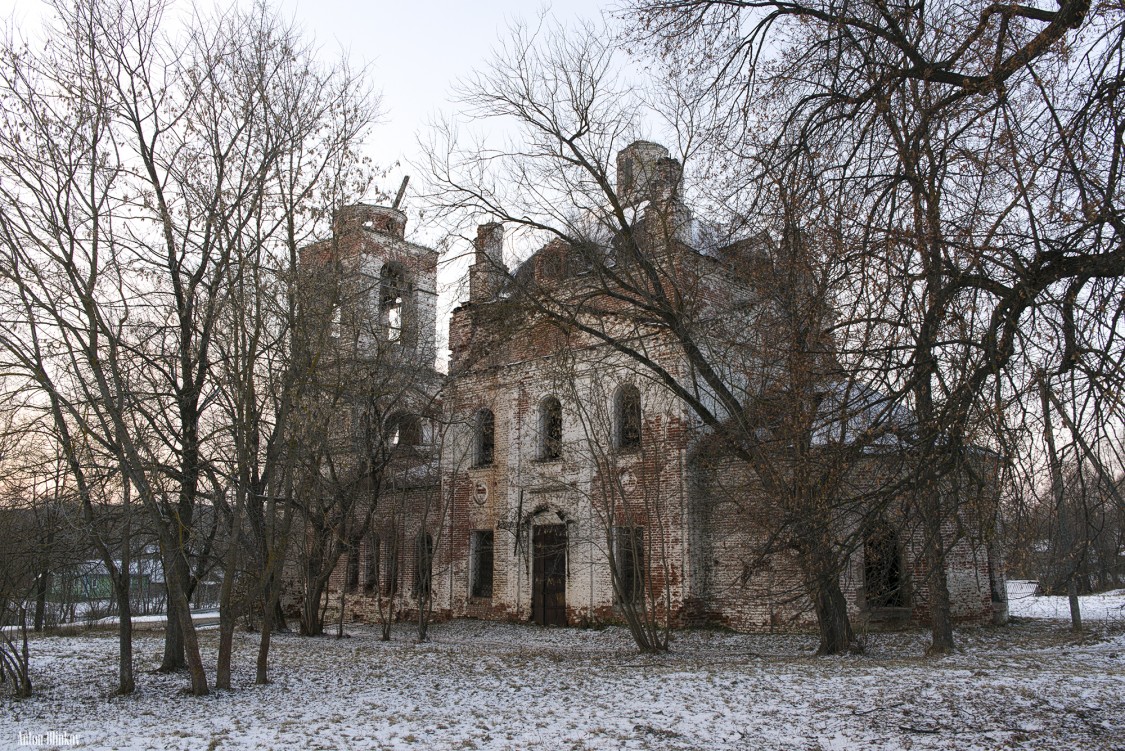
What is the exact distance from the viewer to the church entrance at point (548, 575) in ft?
60.7

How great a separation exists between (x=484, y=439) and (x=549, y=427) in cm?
221

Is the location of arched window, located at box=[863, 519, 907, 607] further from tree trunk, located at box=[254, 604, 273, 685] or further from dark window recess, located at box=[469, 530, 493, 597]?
dark window recess, located at box=[469, 530, 493, 597]

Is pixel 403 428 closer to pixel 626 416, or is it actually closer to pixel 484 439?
pixel 484 439

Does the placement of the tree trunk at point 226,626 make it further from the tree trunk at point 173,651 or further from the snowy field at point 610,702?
the tree trunk at point 173,651

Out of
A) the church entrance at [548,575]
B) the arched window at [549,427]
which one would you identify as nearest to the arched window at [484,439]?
the arched window at [549,427]

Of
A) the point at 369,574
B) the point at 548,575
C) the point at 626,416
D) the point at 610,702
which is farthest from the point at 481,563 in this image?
the point at 610,702

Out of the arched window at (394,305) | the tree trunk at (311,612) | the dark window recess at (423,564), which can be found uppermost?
the arched window at (394,305)

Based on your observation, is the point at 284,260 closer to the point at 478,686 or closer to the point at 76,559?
the point at 76,559

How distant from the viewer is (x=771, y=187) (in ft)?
22.8

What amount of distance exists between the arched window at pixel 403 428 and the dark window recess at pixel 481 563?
9.44 feet

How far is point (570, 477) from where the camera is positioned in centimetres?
1894

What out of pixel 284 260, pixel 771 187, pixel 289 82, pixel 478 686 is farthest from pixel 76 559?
pixel 771 187

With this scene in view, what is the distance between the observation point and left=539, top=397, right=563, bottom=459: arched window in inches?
783

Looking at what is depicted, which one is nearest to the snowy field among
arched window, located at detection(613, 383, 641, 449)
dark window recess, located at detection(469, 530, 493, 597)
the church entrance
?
the church entrance
